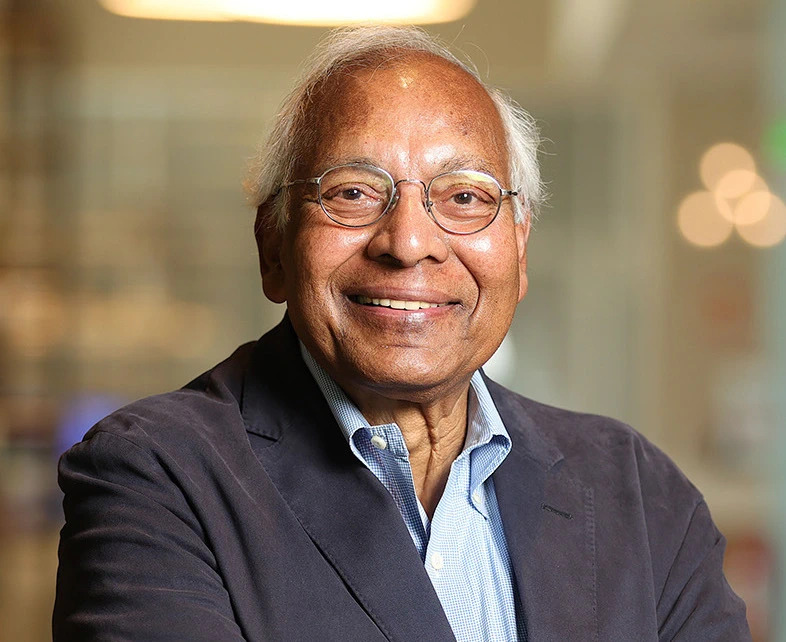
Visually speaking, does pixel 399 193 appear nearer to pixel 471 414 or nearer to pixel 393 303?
pixel 393 303

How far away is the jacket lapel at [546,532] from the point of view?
1406 millimetres

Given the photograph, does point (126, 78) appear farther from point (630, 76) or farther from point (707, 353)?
point (707, 353)

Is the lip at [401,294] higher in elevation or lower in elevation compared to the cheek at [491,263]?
lower

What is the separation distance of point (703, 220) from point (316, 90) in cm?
547

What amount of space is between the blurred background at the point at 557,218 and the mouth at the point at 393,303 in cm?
427

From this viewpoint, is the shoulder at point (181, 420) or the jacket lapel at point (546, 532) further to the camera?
the jacket lapel at point (546, 532)

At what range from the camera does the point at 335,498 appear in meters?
1.39

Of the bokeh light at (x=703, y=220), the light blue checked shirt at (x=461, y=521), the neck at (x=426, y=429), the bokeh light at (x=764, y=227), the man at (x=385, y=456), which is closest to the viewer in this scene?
the man at (x=385, y=456)

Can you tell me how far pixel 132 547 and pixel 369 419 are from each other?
16.1 inches

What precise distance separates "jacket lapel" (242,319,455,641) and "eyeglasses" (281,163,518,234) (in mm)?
212

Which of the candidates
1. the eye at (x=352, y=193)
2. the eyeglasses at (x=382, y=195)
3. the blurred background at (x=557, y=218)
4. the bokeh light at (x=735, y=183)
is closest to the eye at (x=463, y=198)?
the eyeglasses at (x=382, y=195)

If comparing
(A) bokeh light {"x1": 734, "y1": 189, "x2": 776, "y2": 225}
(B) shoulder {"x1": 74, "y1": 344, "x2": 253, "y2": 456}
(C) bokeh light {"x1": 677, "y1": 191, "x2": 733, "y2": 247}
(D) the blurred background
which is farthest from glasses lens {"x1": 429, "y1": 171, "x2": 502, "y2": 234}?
(C) bokeh light {"x1": 677, "y1": 191, "x2": 733, "y2": 247}

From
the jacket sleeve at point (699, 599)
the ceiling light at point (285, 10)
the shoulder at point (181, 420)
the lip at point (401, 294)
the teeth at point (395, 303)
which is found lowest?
the jacket sleeve at point (699, 599)

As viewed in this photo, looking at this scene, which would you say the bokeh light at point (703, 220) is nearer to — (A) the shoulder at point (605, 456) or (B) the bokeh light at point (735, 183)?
(B) the bokeh light at point (735, 183)
